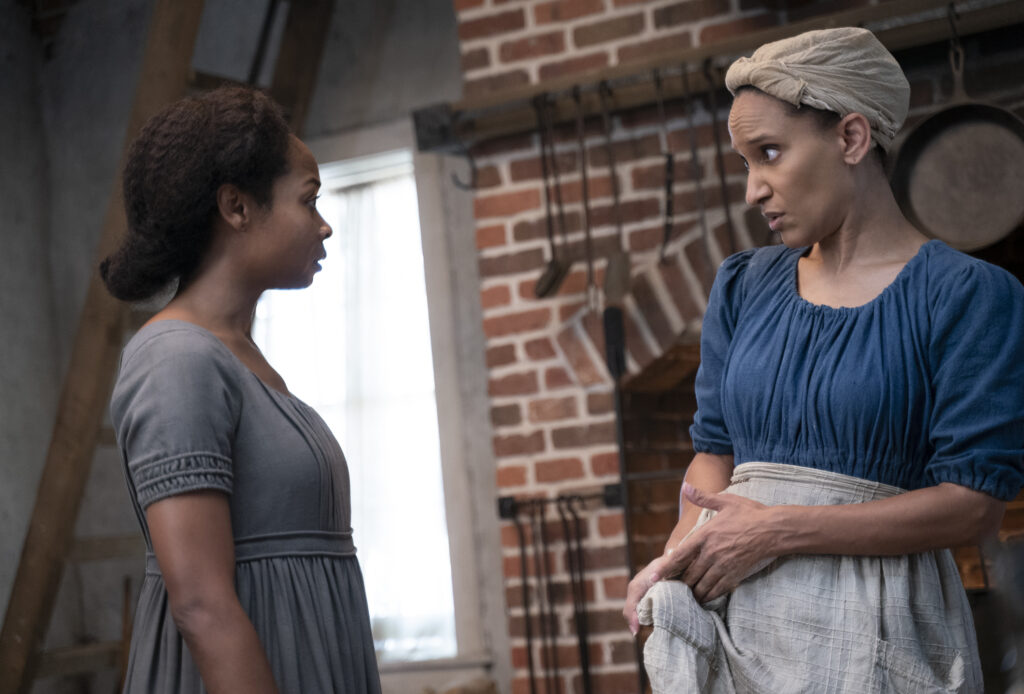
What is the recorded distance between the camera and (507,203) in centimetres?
275

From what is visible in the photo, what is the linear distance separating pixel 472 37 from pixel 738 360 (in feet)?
5.66

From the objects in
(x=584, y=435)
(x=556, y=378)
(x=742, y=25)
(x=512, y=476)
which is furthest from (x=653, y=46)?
(x=512, y=476)

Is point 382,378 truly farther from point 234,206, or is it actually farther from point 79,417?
point 234,206

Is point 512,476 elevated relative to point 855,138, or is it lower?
lower

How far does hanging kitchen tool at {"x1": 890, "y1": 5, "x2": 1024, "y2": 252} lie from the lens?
220 cm

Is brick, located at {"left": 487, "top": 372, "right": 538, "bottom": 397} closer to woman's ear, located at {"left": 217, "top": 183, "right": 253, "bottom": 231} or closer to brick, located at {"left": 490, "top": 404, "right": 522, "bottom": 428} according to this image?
brick, located at {"left": 490, "top": 404, "right": 522, "bottom": 428}

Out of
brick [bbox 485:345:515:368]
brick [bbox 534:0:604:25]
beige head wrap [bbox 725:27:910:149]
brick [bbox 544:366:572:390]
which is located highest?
brick [bbox 534:0:604:25]

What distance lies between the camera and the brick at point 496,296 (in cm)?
274

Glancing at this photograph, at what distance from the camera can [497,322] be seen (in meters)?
2.74

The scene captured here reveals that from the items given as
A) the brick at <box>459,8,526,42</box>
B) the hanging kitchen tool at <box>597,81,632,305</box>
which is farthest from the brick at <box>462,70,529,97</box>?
the hanging kitchen tool at <box>597,81,632,305</box>

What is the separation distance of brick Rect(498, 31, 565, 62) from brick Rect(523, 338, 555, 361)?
0.72 meters

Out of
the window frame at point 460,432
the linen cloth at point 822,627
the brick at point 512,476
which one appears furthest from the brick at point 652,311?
the linen cloth at point 822,627

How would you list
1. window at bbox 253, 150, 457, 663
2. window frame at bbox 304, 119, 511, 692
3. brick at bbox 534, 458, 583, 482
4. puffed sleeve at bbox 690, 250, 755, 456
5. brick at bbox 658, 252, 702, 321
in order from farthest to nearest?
window at bbox 253, 150, 457, 663, window frame at bbox 304, 119, 511, 692, brick at bbox 534, 458, 583, 482, brick at bbox 658, 252, 702, 321, puffed sleeve at bbox 690, 250, 755, 456

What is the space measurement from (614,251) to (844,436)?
55.9 inches
